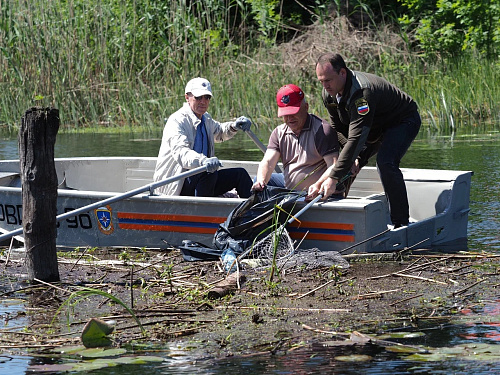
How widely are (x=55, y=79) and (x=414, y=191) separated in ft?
30.9

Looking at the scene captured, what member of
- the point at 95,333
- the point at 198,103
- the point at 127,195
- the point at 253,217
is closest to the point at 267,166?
the point at 253,217

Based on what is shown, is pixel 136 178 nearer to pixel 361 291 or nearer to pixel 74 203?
pixel 74 203

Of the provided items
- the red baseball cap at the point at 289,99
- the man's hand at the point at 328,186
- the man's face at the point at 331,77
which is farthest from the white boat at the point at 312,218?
the man's face at the point at 331,77

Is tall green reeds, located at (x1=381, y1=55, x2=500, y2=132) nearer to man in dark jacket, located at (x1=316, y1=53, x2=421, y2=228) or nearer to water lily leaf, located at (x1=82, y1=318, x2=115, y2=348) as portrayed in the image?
man in dark jacket, located at (x1=316, y1=53, x2=421, y2=228)

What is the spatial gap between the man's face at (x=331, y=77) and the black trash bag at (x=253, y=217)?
0.82 meters

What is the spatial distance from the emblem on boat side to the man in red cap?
1.36 m

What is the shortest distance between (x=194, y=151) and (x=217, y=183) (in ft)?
1.58

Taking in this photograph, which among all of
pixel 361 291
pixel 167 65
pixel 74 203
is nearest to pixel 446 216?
pixel 361 291

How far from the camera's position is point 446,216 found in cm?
755

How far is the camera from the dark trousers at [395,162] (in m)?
6.91

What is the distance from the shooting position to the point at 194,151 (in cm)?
734

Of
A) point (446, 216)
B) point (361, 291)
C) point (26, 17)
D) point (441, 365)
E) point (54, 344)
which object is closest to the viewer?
point (441, 365)

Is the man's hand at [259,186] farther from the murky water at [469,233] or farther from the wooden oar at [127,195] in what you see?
the murky water at [469,233]

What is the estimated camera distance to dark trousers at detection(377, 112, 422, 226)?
6.91 m
